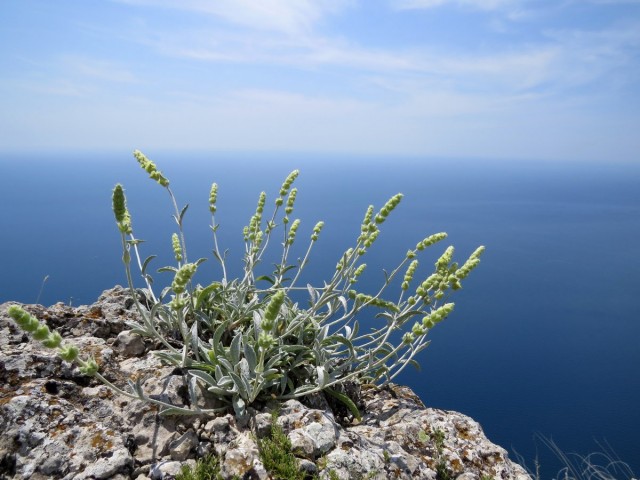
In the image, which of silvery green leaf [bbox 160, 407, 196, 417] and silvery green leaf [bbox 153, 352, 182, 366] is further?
silvery green leaf [bbox 153, 352, 182, 366]

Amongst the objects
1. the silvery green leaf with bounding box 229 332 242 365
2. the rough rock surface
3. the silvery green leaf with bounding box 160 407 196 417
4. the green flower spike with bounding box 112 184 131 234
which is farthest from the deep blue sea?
the silvery green leaf with bounding box 160 407 196 417

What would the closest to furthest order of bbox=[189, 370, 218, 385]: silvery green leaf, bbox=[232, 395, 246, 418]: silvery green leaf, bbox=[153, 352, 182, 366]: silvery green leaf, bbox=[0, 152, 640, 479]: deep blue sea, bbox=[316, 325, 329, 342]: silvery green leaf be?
bbox=[232, 395, 246, 418]: silvery green leaf → bbox=[189, 370, 218, 385]: silvery green leaf → bbox=[153, 352, 182, 366]: silvery green leaf → bbox=[316, 325, 329, 342]: silvery green leaf → bbox=[0, 152, 640, 479]: deep blue sea

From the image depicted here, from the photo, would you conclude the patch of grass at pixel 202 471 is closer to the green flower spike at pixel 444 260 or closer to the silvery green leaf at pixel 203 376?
the silvery green leaf at pixel 203 376

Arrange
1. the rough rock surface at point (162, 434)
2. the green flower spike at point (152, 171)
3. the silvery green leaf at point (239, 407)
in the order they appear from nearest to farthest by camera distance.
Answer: the rough rock surface at point (162, 434) < the silvery green leaf at point (239, 407) < the green flower spike at point (152, 171)

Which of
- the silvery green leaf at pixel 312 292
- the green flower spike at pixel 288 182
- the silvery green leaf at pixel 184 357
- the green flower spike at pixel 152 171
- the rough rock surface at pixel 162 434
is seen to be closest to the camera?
the rough rock surface at pixel 162 434

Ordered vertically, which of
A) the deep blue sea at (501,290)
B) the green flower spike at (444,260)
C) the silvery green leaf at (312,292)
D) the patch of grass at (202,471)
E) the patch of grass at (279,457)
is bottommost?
the deep blue sea at (501,290)

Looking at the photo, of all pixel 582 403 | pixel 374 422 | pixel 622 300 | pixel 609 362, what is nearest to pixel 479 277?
pixel 622 300

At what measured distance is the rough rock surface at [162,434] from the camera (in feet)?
8.68

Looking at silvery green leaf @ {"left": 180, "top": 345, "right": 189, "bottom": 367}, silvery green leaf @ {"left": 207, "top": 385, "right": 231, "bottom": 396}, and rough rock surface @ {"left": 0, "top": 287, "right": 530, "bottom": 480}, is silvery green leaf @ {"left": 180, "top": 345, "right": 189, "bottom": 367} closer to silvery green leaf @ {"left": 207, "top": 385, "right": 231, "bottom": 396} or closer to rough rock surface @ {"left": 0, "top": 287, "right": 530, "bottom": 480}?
rough rock surface @ {"left": 0, "top": 287, "right": 530, "bottom": 480}

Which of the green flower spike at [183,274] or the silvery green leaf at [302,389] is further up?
the green flower spike at [183,274]

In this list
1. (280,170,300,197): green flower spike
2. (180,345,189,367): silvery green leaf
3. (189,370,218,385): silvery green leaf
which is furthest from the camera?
(280,170,300,197): green flower spike

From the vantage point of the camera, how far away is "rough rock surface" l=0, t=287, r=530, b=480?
264 cm

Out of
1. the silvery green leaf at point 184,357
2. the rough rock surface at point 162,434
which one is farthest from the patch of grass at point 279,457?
the silvery green leaf at point 184,357

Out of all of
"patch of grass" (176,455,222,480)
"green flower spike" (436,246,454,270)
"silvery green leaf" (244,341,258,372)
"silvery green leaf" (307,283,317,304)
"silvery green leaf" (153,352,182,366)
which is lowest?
"patch of grass" (176,455,222,480)
